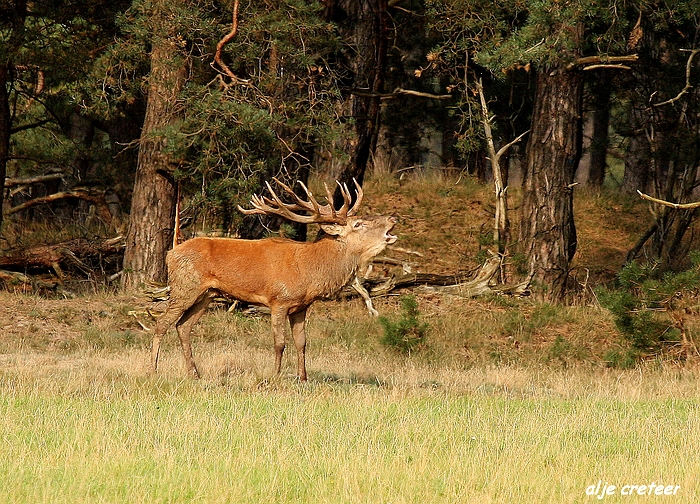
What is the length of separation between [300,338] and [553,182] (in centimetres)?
815

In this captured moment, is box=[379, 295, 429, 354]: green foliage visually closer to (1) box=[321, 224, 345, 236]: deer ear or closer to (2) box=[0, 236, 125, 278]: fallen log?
(1) box=[321, 224, 345, 236]: deer ear

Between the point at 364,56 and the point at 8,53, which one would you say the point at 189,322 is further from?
the point at 364,56

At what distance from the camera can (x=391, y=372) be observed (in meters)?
13.1

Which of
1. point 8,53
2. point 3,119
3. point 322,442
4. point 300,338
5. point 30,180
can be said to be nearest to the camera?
point 322,442

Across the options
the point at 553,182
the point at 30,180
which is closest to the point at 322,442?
the point at 553,182

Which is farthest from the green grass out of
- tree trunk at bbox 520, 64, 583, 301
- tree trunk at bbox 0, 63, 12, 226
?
tree trunk at bbox 0, 63, 12, 226

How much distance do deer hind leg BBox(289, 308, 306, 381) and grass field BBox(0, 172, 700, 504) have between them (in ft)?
1.14

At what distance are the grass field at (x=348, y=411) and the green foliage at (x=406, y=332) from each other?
0.42 feet

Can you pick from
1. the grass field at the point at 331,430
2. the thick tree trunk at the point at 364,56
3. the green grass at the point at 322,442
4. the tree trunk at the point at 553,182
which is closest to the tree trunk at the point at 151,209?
the thick tree trunk at the point at 364,56

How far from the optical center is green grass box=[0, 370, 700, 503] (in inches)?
275

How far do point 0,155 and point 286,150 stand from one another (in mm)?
6224

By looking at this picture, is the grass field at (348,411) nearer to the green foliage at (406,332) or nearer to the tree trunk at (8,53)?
the green foliage at (406,332)

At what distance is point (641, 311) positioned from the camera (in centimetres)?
1455

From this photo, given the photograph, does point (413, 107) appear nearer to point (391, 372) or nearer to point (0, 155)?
point (0, 155)
